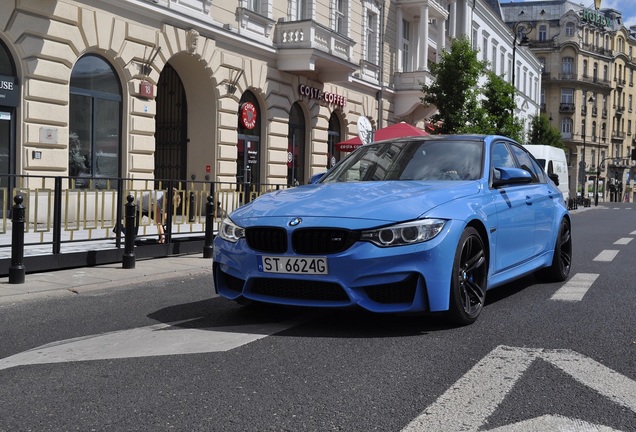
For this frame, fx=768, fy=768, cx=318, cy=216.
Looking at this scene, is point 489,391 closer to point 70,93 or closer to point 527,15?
point 70,93

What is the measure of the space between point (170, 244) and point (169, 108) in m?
10.8

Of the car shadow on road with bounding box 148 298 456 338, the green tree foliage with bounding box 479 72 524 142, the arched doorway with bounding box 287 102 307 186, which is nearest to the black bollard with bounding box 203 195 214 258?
the car shadow on road with bounding box 148 298 456 338

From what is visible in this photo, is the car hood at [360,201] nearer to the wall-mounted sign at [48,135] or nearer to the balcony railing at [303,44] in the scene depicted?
the wall-mounted sign at [48,135]

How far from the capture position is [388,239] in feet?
16.8

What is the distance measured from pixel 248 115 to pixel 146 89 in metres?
5.07

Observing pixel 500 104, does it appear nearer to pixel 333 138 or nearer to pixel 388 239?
pixel 333 138

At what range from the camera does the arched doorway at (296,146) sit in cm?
2509

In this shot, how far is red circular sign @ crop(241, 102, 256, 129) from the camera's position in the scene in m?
22.1

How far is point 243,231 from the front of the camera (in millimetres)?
5578

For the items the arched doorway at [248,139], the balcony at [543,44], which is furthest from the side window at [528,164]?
the balcony at [543,44]

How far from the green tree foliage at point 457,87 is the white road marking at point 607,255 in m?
16.6

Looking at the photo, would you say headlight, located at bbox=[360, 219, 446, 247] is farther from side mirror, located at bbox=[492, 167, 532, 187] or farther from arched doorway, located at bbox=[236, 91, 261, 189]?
arched doorway, located at bbox=[236, 91, 261, 189]

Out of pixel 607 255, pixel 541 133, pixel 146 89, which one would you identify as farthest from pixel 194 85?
pixel 541 133

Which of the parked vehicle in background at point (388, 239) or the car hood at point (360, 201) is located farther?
the car hood at point (360, 201)
